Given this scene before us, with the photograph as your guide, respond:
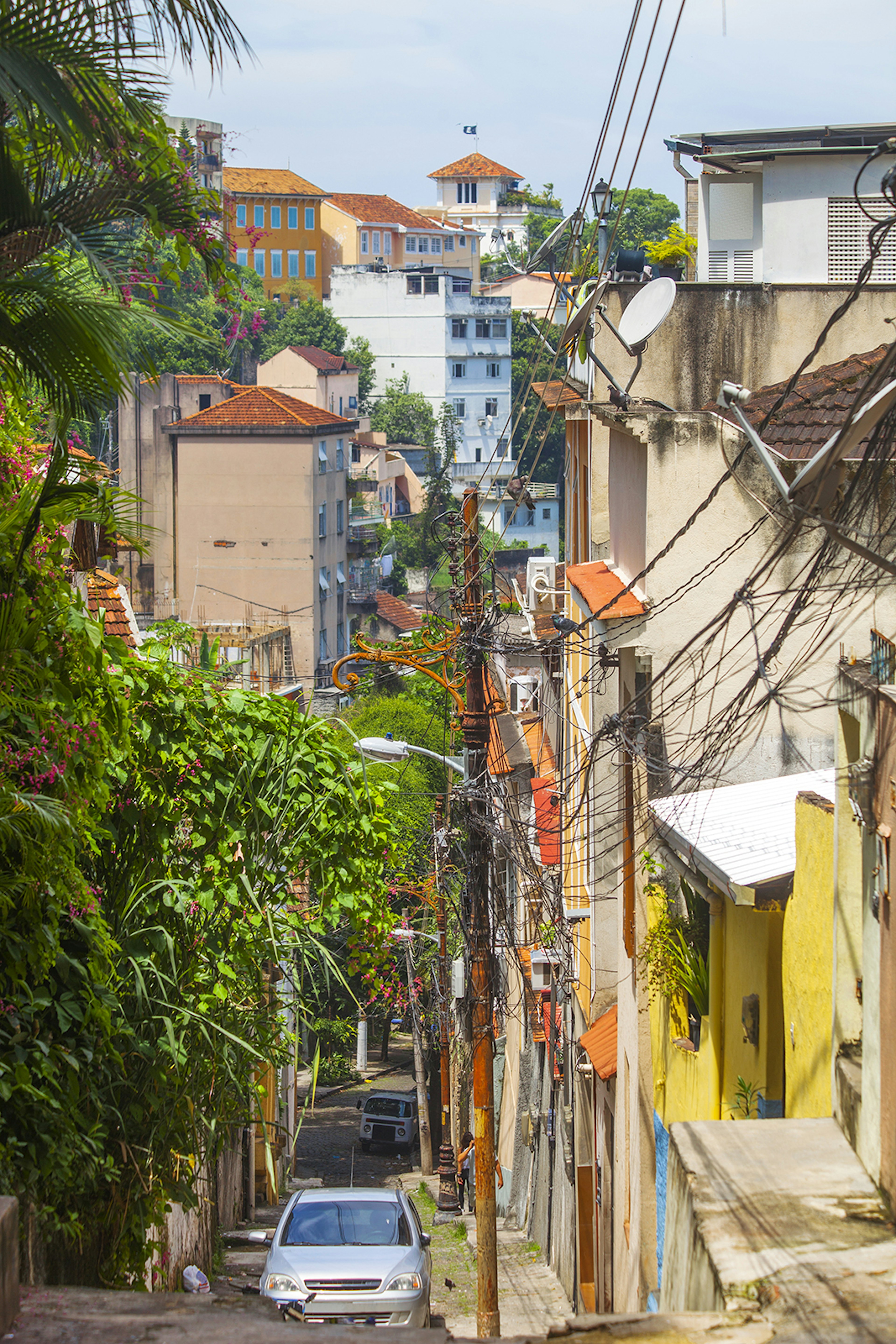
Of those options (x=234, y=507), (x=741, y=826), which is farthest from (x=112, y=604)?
(x=234, y=507)

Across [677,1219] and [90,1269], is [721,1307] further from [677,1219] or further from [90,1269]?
[90,1269]

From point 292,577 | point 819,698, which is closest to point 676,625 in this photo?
point 819,698

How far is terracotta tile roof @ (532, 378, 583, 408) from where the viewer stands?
16.9 m

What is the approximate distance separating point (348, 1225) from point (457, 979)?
1723 cm

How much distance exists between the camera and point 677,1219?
7.08 m

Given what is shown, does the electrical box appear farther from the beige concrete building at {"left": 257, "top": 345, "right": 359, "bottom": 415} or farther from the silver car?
the beige concrete building at {"left": 257, "top": 345, "right": 359, "bottom": 415}

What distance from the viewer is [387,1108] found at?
35969 mm

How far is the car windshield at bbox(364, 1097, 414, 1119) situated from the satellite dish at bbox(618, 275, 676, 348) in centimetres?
2751

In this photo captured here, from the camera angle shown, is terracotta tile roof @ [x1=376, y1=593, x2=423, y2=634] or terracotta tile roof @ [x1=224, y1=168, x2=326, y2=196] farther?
terracotta tile roof @ [x1=224, y1=168, x2=326, y2=196]

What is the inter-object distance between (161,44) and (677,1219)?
569 centimetres

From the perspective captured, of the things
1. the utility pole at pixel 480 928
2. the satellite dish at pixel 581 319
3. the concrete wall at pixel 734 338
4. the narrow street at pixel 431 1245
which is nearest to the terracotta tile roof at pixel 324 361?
the narrow street at pixel 431 1245

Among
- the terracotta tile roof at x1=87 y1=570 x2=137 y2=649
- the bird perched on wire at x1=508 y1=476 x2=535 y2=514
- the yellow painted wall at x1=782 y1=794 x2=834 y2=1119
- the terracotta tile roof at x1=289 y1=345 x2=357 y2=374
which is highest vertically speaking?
the terracotta tile roof at x1=289 y1=345 x2=357 y2=374

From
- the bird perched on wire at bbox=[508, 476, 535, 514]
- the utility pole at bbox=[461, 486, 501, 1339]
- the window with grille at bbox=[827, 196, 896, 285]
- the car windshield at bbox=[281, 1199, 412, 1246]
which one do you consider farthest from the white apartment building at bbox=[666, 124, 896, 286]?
the car windshield at bbox=[281, 1199, 412, 1246]

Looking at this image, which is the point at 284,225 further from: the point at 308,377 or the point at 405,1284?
the point at 405,1284
